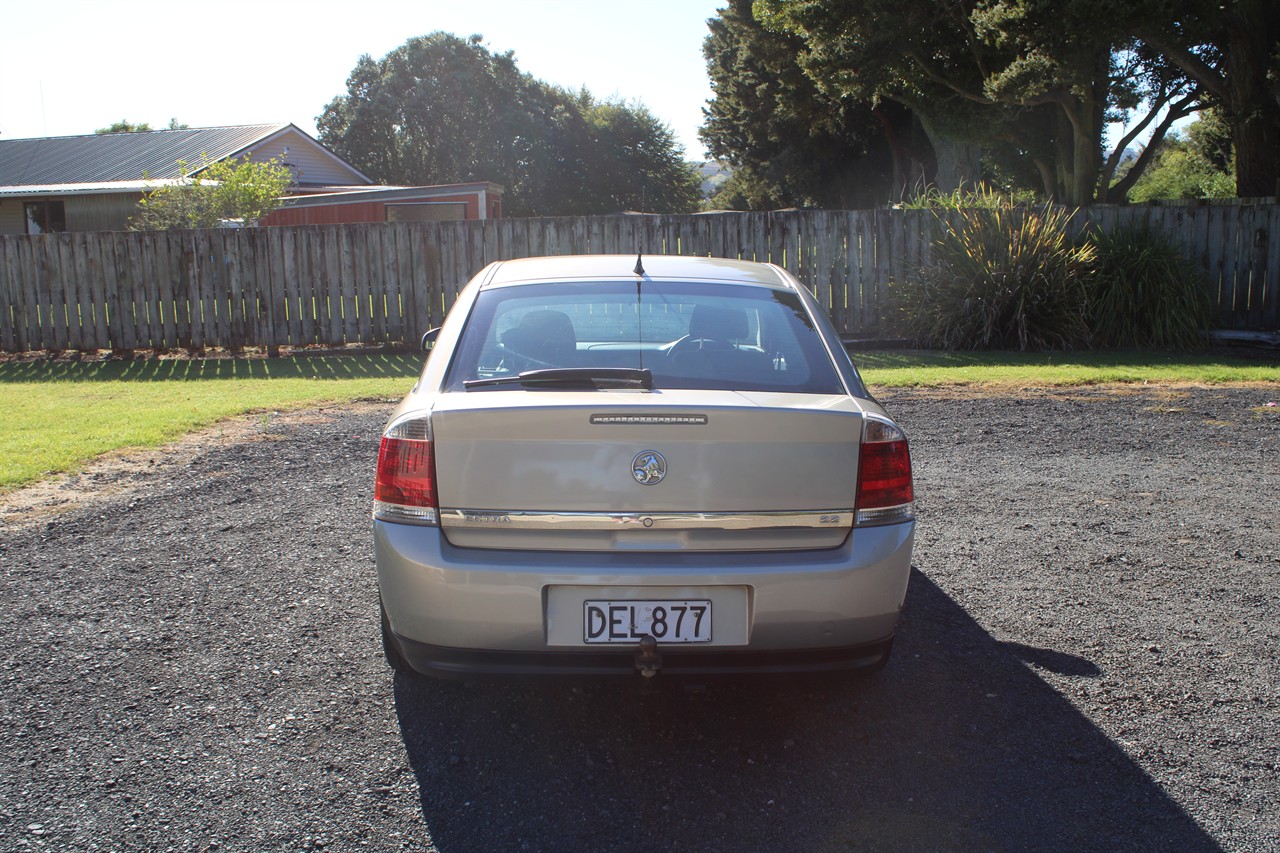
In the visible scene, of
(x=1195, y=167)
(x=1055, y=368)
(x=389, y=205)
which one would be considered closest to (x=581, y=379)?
(x=1055, y=368)

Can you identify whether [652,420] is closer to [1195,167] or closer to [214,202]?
[214,202]

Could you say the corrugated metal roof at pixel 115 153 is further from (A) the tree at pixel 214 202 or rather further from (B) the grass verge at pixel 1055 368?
(B) the grass verge at pixel 1055 368

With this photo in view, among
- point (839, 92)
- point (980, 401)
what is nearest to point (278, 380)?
point (980, 401)

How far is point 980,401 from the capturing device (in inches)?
403

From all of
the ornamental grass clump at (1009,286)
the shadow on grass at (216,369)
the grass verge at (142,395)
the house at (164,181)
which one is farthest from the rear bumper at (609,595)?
the house at (164,181)

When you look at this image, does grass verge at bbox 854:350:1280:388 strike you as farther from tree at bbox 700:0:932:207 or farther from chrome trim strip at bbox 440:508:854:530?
tree at bbox 700:0:932:207

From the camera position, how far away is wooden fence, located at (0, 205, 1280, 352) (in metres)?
14.9

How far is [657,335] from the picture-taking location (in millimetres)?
3975

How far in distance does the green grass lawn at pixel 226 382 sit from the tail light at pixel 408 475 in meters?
4.73

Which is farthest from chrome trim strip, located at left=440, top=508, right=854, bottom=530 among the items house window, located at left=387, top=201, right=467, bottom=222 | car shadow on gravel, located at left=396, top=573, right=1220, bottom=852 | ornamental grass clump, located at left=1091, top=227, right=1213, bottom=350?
house window, located at left=387, top=201, right=467, bottom=222

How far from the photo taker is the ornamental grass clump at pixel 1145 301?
1376 cm

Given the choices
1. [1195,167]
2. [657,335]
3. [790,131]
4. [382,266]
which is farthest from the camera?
[1195,167]

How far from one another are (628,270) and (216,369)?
10952 millimetres

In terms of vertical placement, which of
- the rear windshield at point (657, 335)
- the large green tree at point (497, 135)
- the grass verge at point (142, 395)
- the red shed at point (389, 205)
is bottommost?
the grass verge at point (142, 395)
